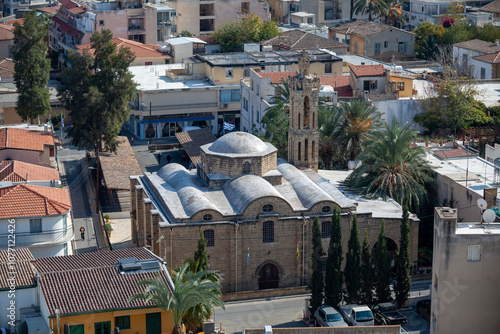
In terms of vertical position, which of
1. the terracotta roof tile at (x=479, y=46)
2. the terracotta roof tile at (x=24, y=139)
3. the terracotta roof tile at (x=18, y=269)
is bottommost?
the terracotta roof tile at (x=18, y=269)

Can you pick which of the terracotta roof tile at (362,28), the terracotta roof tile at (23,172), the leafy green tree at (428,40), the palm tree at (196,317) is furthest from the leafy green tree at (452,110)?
the terracotta roof tile at (362,28)

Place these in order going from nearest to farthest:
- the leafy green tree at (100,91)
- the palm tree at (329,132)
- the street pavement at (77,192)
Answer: the street pavement at (77,192) → the palm tree at (329,132) → the leafy green tree at (100,91)

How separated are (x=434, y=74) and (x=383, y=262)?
48.4 meters

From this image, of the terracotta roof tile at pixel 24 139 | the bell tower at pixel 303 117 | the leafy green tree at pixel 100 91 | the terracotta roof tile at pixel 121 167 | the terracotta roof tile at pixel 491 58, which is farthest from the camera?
the terracotta roof tile at pixel 491 58

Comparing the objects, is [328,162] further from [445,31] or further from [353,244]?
[445,31]

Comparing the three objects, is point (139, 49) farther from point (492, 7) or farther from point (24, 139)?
point (492, 7)

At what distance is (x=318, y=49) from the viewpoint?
116500 mm

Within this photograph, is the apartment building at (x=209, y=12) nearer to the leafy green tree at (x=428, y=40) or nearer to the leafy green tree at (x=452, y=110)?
the leafy green tree at (x=428, y=40)

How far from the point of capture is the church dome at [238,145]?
7269 centimetres

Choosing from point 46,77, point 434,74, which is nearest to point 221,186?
point 46,77

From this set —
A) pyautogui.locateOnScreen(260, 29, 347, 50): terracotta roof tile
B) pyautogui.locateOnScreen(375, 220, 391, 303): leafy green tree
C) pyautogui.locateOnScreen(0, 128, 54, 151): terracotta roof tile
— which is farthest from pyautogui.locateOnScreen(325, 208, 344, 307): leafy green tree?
pyautogui.locateOnScreen(260, 29, 347, 50): terracotta roof tile

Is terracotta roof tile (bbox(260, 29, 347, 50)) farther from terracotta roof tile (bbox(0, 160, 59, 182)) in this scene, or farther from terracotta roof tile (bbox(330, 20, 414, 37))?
terracotta roof tile (bbox(0, 160, 59, 182))

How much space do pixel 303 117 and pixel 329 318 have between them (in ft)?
64.2

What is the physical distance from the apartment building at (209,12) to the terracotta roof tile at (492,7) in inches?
1235
